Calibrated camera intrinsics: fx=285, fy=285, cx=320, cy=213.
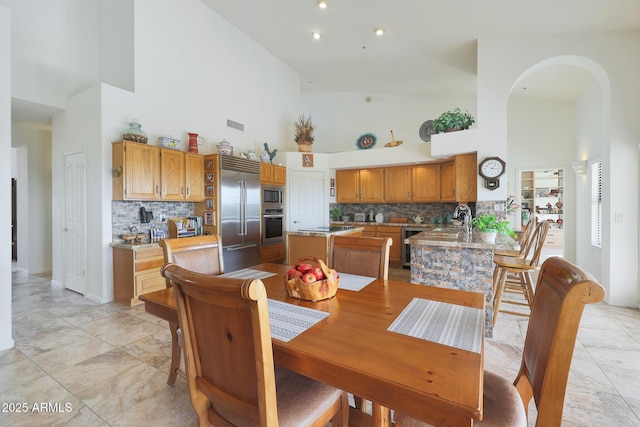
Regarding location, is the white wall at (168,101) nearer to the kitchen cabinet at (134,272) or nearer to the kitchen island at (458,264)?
the kitchen cabinet at (134,272)

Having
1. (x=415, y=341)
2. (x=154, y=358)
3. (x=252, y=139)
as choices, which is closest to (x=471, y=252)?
(x=415, y=341)

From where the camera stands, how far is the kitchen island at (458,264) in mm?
2545

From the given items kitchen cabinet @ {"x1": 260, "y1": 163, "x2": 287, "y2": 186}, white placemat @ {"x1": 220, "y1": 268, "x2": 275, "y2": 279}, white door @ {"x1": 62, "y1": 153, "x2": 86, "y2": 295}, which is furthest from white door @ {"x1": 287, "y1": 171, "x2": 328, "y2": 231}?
white placemat @ {"x1": 220, "y1": 268, "x2": 275, "y2": 279}

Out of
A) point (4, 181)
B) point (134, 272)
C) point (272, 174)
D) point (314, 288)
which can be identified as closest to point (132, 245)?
point (134, 272)

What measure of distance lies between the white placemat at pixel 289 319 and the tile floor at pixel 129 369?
3.16 ft

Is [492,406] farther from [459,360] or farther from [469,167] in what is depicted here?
[469,167]

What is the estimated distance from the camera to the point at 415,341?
3.18ft

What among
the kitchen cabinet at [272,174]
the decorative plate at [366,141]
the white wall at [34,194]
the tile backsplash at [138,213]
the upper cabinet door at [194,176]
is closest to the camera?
the tile backsplash at [138,213]

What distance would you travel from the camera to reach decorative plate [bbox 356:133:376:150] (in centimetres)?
674

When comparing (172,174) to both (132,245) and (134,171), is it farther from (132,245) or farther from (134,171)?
(132,245)

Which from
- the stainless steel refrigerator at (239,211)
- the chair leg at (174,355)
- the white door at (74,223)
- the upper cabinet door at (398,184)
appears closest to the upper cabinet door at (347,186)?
the upper cabinet door at (398,184)

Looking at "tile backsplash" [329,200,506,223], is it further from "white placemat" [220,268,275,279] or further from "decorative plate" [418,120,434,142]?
"white placemat" [220,268,275,279]

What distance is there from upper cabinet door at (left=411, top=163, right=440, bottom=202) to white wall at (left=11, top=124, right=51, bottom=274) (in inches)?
270

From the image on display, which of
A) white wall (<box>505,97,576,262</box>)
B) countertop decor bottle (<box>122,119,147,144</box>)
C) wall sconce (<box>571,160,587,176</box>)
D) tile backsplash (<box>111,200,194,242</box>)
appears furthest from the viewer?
white wall (<box>505,97,576,262</box>)
